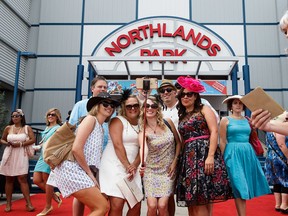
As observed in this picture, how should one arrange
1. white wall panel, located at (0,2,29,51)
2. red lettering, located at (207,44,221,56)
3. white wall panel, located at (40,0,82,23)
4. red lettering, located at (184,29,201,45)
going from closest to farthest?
red lettering, located at (207,44,221,56)
red lettering, located at (184,29,201,45)
white wall panel, located at (0,2,29,51)
white wall panel, located at (40,0,82,23)

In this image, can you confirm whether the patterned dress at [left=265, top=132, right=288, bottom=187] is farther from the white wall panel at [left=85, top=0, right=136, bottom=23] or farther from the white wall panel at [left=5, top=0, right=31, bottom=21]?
the white wall panel at [left=5, top=0, right=31, bottom=21]

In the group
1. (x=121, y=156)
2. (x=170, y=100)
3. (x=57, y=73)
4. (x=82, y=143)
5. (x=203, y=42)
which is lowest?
(x=121, y=156)

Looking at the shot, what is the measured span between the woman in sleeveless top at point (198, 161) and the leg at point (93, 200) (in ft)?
2.60

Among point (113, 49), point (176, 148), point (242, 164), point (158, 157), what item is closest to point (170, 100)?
point (176, 148)

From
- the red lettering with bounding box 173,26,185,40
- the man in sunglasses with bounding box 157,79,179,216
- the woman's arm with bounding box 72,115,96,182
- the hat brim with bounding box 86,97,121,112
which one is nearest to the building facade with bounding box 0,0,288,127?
the red lettering with bounding box 173,26,185,40

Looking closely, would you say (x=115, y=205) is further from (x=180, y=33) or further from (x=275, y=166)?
(x=180, y=33)

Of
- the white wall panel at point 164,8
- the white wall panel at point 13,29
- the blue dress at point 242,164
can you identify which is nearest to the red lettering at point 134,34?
the white wall panel at point 164,8

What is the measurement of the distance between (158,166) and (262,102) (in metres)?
1.49

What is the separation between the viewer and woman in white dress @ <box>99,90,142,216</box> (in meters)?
2.60

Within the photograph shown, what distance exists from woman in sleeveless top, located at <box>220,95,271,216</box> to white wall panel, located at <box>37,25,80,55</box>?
35.8 ft

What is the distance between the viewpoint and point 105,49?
1121cm

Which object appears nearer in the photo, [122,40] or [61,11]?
[122,40]

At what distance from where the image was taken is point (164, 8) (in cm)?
1325

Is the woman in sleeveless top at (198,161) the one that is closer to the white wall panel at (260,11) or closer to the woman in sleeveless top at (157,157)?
the woman in sleeveless top at (157,157)
